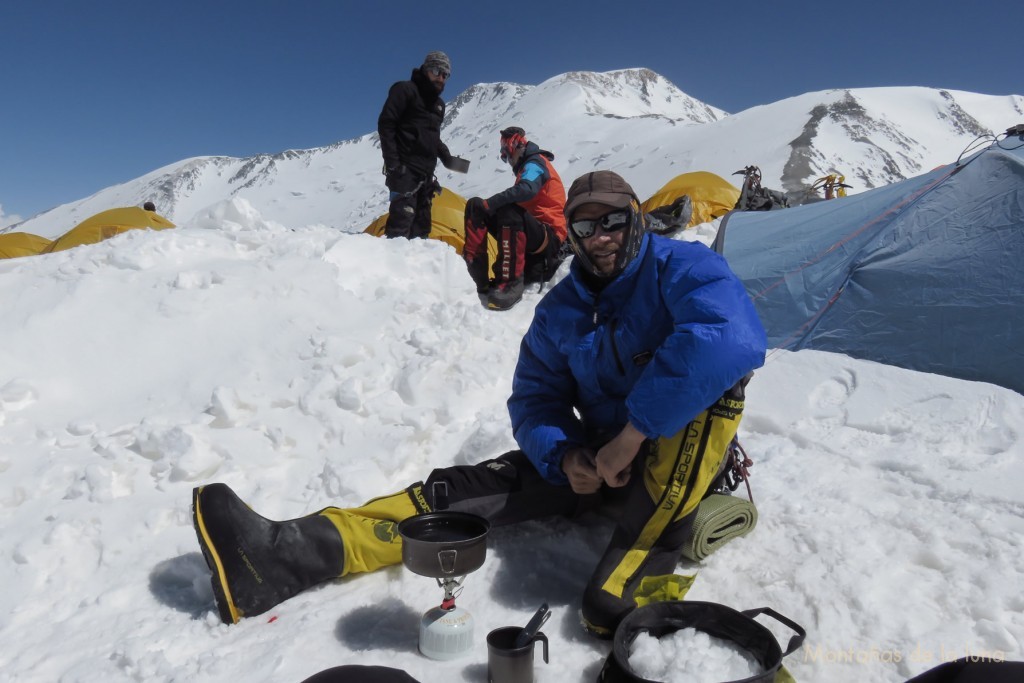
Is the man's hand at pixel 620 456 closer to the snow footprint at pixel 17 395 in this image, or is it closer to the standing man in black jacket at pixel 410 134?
the snow footprint at pixel 17 395

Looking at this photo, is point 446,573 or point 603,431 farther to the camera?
point 603,431

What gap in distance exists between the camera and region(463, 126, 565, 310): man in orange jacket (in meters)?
5.58

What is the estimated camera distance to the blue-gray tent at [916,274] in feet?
12.0

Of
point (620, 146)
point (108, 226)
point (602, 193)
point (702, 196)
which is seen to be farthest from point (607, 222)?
point (620, 146)

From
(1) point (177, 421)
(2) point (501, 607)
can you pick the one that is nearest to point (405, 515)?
(2) point (501, 607)

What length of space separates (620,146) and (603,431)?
6127 centimetres

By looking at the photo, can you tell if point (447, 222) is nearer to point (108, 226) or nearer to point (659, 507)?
point (108, 226)

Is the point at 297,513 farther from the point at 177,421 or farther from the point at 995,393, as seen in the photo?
the point at 995,393

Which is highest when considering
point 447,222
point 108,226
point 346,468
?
point 108,226

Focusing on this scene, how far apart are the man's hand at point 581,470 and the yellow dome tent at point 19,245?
1043 centimetres

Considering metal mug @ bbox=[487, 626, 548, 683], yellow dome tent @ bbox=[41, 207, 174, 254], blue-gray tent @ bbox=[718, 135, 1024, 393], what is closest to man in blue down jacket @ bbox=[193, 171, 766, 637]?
metal mug @ bbox=[487, 626, 548, 683]

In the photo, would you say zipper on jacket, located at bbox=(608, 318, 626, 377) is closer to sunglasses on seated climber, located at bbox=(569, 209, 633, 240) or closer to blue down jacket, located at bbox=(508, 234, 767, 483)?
blue down jacket, located at bbox=(508, 234, 767, 483)

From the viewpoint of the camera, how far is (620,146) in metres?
60.4

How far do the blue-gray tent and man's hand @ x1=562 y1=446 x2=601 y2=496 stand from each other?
2.56m
